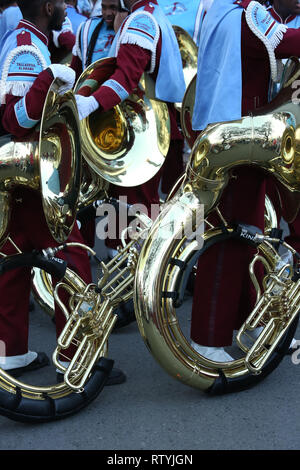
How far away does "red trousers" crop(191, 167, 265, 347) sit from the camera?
2635mm

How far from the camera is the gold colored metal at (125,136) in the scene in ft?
10.8

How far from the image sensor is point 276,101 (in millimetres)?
2496

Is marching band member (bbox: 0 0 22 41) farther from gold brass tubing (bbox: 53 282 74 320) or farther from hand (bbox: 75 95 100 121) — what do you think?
gold brass tubing (bbox: 53 282 74 320)

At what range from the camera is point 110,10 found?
12.8ft

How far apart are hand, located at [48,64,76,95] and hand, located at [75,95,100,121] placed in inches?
25.9

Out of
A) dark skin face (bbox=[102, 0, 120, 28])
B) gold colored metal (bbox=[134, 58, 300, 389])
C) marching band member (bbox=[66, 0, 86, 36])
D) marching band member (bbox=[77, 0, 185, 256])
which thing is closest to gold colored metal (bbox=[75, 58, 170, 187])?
marching band member (bbox=[77, 0, 185, 256])

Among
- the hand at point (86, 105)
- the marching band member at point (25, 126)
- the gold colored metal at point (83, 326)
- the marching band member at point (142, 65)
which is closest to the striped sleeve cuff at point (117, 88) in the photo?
the marching band member at point (142, 65)

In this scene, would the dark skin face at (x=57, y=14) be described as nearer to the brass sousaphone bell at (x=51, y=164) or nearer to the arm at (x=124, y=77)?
the brass sousaphone bell at (x=51, y=164)

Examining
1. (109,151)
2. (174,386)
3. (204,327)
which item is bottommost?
(174,386)

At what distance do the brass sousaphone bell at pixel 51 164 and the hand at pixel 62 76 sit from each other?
3 centimetres

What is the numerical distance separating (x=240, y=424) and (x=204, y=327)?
452 mm
